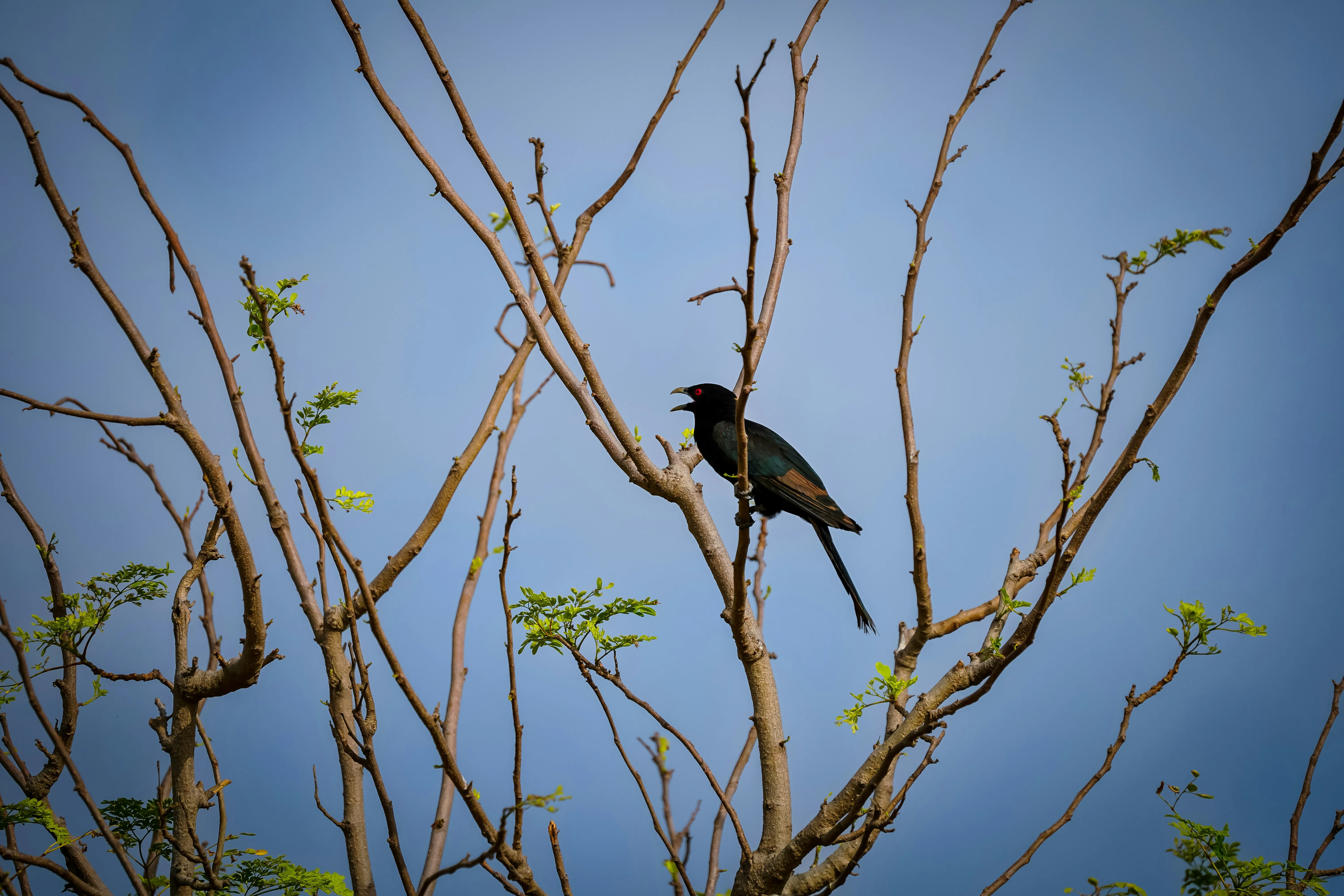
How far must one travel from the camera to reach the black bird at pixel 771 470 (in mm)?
3094

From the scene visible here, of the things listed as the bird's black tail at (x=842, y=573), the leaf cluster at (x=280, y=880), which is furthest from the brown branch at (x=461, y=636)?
the bird's black tail at (x=842, y=573)

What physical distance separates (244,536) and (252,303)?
0.50 m

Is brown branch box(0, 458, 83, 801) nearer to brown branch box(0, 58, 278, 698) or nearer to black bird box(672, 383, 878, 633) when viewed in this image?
brown branch box(0, 58, 278, 698)

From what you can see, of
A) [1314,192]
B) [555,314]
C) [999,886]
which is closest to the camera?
[1314,192]

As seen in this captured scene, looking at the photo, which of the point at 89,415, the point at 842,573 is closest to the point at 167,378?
the point at 89,415

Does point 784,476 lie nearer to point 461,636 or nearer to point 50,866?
point 461,636

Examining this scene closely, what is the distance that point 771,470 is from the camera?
335 centimetres

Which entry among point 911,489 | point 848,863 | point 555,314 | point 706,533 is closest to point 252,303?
point 555,314

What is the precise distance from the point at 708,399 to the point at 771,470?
78 cm

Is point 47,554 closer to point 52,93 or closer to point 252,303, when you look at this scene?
point 252,303

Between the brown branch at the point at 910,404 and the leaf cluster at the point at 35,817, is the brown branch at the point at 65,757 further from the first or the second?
the brown branch at the point at 910,404

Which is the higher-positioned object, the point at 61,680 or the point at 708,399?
the point at 708,399

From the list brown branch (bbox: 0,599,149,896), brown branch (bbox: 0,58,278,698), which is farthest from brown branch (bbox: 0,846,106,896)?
brown branch (bbox: 0,58,278,698)

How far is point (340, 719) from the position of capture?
195 cm
